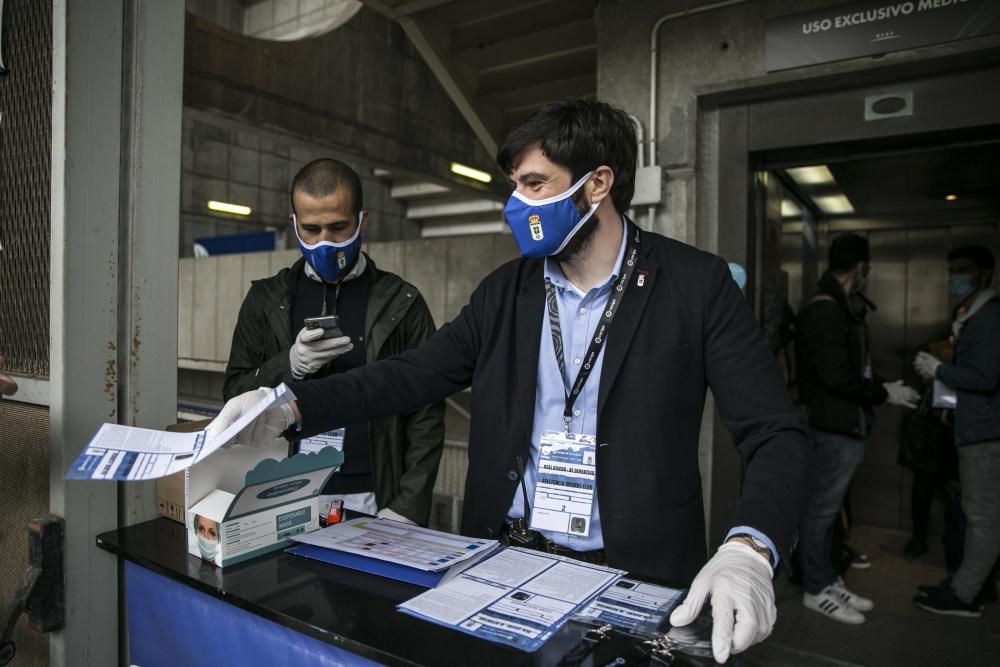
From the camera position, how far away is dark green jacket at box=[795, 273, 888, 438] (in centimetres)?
356

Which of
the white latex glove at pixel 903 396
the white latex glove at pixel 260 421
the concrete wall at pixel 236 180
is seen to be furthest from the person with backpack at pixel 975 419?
the concrete wall at pixel 236 180

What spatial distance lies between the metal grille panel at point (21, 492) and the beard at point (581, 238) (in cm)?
136

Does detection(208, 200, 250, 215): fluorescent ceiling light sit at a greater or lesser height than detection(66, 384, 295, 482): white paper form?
greater

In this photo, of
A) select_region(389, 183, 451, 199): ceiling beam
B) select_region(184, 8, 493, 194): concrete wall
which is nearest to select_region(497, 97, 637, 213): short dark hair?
select_region(184, 8, 493, 194): concrete wall

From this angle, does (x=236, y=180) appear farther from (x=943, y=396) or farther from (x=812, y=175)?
(x=943, y=396)

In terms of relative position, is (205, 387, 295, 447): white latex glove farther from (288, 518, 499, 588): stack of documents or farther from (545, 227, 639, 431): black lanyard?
(545, 227, 639, 431): black lanyard

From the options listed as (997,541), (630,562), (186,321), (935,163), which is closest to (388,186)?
(186,321)

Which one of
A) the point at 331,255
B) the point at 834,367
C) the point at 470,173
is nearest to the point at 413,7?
the point at 331,255

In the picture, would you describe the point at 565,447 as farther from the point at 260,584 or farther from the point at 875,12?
the point at 875,12

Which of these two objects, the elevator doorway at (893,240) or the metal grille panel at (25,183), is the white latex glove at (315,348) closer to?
the metal grille panel at (25,183)

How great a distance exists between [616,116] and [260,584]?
141cm

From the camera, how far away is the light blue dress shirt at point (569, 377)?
160 centimetres

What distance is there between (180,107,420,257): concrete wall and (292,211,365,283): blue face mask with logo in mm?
9880

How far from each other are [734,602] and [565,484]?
59cm
